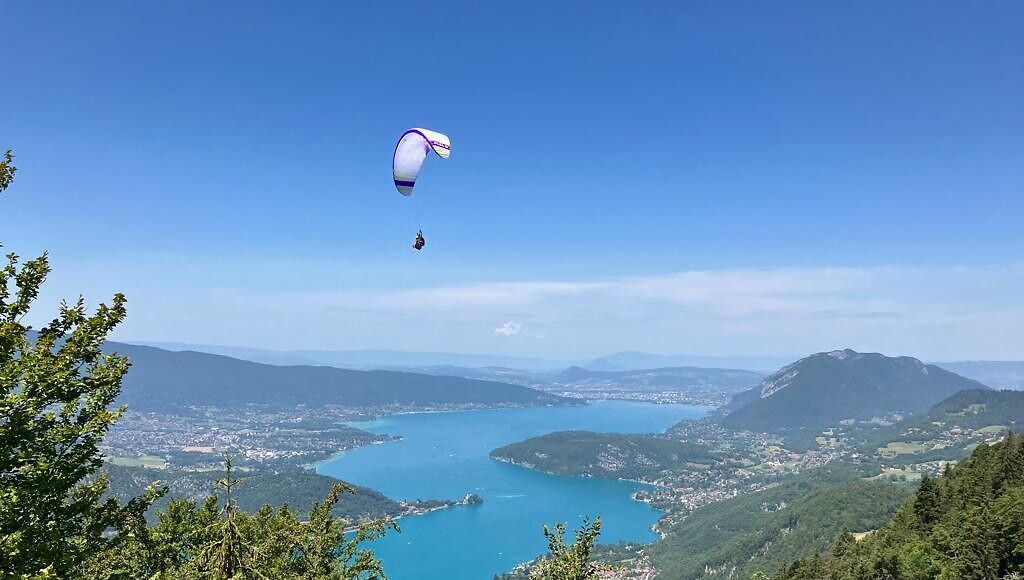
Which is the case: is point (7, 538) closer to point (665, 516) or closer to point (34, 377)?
point (34, 377)

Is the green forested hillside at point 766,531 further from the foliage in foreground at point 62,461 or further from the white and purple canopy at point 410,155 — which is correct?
the foliage in foreground at point 62,461

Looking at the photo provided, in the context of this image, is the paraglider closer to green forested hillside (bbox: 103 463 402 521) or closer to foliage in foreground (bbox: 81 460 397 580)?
foliage in foreground (bbox: 81 460 397 580)

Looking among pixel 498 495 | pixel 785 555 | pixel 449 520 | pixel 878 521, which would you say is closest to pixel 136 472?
pixel 449 520

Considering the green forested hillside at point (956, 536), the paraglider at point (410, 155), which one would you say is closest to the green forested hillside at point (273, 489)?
the green forested hillside at point (956, 536)

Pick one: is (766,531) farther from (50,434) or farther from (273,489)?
(50,434)

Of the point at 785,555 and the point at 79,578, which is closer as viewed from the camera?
the point at 79,578

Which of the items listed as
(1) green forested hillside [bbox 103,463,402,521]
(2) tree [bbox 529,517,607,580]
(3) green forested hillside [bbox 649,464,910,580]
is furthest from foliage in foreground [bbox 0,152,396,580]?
(1) green forested hillside [bbox 103,463,402,521]
